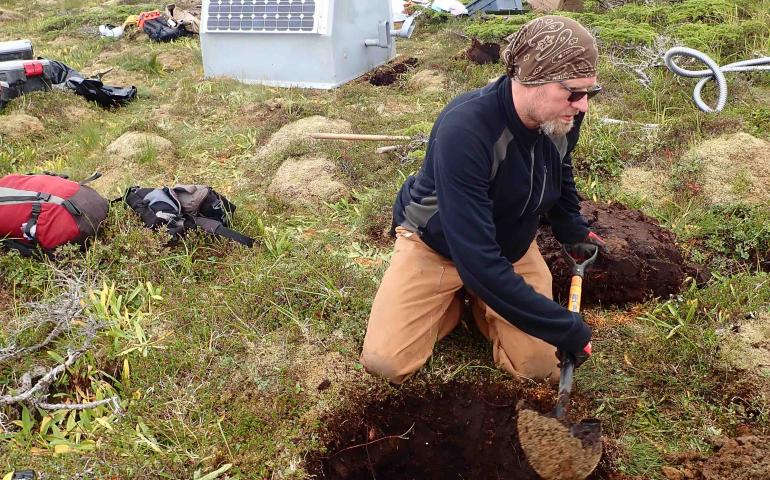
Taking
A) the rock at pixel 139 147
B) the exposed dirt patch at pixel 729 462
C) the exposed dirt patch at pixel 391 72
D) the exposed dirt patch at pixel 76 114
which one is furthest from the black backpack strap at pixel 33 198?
the exposed dirt patch at pixel 391 72

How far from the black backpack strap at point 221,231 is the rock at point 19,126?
3.27m

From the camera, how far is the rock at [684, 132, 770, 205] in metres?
3.80

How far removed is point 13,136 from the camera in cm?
586

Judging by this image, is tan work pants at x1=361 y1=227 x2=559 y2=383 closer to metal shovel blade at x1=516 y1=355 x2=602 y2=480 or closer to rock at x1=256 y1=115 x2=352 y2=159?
metal shovel blade at x1=516 y1=355 x2=602 y2=480

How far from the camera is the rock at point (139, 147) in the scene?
207 inches

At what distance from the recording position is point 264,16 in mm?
6559

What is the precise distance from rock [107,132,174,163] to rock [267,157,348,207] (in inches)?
48.7

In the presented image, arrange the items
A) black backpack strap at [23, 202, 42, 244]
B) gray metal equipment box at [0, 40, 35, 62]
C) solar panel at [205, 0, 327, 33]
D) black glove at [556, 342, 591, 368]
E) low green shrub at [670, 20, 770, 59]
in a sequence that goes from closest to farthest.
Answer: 1. black glove at [556, 342, 591, 368]
2. black backpack strap at [23, 202, 42, 244]
3. low green shrub at [670, 20, 770, 59]
4. solar panel at [205, 0, 327, 33]
5. gray metal equipment box at [0, 40, 35, 62]

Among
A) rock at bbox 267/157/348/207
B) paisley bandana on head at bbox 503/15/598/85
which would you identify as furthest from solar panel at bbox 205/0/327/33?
paisley bandana on head at bbox 503/15/598/85

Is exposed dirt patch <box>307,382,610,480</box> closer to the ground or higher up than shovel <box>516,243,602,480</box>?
closer to the ground

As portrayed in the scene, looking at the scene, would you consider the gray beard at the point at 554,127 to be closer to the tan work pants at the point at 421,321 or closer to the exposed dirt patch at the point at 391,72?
the tan work pants at the point at 421,321

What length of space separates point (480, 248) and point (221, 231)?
2121 millimetres

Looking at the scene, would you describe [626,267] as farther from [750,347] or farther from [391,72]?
[391,72]

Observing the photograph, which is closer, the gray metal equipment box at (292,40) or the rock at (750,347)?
the rock at (750,347)
